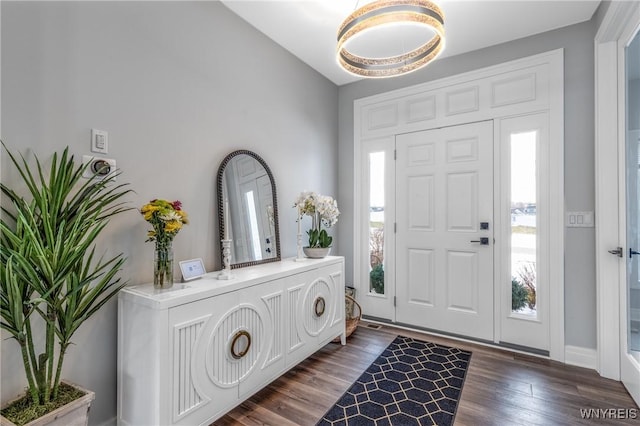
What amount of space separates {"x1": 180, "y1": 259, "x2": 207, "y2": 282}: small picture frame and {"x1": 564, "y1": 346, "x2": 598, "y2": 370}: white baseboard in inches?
112

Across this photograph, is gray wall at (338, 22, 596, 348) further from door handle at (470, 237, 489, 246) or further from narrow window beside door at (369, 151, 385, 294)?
narrow window beside door at (369, 151, 385, 294)

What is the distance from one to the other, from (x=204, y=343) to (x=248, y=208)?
1.07 m

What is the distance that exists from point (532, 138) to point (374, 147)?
1.44m

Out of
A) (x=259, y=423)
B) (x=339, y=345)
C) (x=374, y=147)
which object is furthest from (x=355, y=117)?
(x=259, y=423)

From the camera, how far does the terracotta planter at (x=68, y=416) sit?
1134 millimetres

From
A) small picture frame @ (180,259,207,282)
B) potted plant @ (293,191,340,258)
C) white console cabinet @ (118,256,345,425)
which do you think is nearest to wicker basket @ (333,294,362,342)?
potted plant @ (293,191,340,258)

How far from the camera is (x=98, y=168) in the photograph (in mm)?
1593

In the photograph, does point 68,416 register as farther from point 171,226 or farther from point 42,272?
point 171,226

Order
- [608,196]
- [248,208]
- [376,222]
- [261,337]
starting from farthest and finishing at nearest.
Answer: [376,222] < [248,208] < [608,196] < [261,337]

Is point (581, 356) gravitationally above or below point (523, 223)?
below

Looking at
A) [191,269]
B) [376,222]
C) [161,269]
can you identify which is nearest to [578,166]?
[376,222]

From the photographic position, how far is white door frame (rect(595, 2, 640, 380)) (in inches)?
86.8

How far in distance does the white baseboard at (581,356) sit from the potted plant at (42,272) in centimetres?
318

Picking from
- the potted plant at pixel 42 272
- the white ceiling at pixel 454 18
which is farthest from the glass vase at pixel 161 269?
the white ceiling at pixel 454 18
